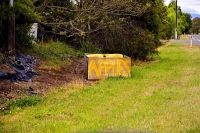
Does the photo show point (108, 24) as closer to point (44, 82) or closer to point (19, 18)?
point (19, 18)

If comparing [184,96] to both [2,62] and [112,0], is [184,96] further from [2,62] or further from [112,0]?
[112,0]

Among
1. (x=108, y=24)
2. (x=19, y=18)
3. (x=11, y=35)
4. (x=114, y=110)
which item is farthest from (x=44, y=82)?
(x=108, y=24)

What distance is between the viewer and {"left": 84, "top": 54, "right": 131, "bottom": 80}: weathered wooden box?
37.7 ft

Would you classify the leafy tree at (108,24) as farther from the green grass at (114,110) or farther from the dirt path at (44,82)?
the green grass at (114,110)

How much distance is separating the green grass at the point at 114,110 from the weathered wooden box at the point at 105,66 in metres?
0.84

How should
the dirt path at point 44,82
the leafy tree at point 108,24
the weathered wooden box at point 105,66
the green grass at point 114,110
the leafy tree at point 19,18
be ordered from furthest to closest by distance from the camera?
the leafy tree at point 108,24
the weathered wooden box at point 105,66
the leafy tree at point 19,18
the dirt path at point 44,82
the green grass at point 114,110

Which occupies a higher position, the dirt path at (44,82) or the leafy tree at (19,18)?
the leafy tree at (19,18)

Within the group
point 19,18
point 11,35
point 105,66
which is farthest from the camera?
point 19,18

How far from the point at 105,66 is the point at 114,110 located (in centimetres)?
436

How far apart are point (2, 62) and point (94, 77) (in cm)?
274

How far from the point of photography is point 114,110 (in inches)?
290

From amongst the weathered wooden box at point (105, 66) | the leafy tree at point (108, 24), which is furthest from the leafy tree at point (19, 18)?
the weathered wooden box at point (105, 66)

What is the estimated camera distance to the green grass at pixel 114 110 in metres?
6.13

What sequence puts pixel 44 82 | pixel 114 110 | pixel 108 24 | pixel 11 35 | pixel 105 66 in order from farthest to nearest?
pixel 108 24, pixel 11 35, pixel 105 66, pixel 44 82, pixel 114 110
